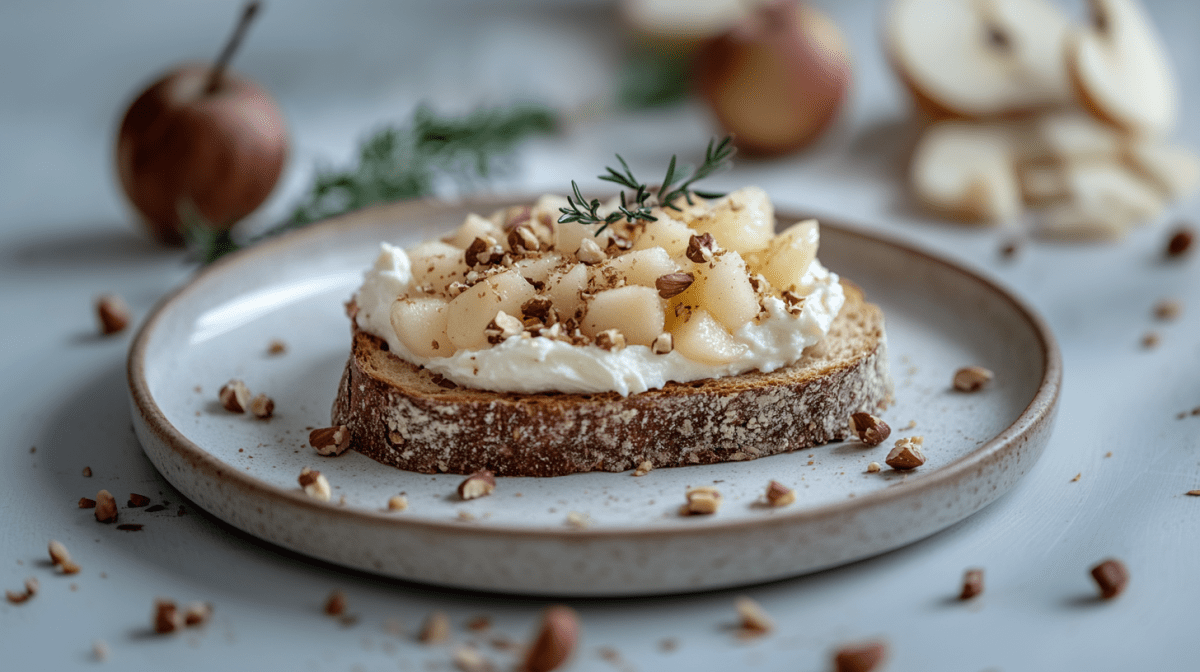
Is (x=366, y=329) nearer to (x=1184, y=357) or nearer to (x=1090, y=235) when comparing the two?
(x=1184, y=357)

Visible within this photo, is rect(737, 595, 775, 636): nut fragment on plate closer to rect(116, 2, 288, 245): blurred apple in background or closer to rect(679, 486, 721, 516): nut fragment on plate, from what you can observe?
rect(679, 486, 721, 516): nut fragment on plate

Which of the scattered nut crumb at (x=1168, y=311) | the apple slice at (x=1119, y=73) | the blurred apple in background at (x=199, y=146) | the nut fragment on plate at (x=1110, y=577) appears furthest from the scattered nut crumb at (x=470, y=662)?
the apple slice at (x=1119, y=73)

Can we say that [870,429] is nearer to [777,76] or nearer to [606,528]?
[606,528]

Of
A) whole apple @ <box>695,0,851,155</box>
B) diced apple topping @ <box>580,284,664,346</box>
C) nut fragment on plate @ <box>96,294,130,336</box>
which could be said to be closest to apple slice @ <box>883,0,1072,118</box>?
whole apple @ <box>695,0,851,155</box>

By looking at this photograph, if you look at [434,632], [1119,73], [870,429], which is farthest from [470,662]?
[1119,73]

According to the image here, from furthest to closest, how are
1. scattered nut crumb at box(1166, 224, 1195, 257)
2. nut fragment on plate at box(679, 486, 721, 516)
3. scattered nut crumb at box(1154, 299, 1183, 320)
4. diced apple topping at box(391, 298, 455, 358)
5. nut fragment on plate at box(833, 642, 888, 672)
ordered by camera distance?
scattered nut crumb at box(1166, 224, 1195, 257)
scattered nut crumb at box(1154, 299, 1183, 320)
diced apple topping at box(391, 298, 455, 358)
nut fragment on plate at box(679, 486, 721, 516)
nut fragment on plate at box(833, 642, 888, 672)
